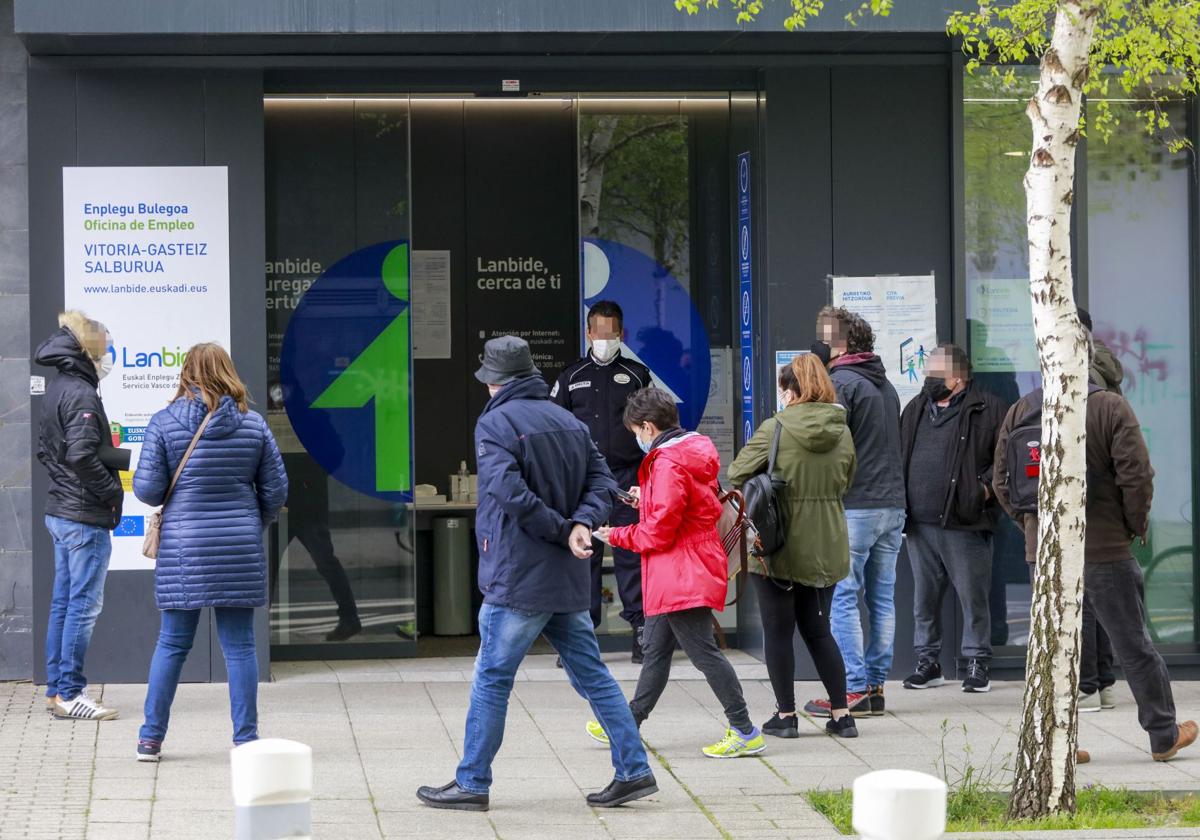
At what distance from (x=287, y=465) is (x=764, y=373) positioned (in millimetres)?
2994

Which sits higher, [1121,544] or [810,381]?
[810,381]

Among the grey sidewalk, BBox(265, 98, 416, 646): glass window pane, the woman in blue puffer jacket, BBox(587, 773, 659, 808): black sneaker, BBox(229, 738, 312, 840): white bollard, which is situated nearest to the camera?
BBox(229, 738, 312, 840): white bollard

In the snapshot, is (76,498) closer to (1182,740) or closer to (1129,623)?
(1129,623)

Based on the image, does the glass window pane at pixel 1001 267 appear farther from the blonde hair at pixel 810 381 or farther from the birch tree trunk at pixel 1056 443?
the birch tree trunk at pixel 1056 443

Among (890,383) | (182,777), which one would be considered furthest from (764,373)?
(182,777)

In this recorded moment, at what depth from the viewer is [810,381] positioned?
25.8 feet

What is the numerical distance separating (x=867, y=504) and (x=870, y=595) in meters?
0.52

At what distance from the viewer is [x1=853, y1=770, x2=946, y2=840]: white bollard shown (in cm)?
361

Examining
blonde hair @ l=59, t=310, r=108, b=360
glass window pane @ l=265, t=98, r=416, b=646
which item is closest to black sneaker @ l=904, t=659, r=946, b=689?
glass window pane @ l=265, t=98, r=416, b=646

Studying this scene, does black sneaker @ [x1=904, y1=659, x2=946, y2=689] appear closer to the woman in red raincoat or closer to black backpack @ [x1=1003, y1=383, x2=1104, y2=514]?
black backpack @ [x1=1003, y1=383, x2=1104, y2=514]

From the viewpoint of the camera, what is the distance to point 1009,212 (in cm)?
982

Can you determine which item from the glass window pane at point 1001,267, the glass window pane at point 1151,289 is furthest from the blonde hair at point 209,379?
the glass window pane at point 1151,289

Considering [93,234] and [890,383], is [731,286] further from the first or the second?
[93,234]

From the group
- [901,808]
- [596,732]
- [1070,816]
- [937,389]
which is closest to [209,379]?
[596,732]
